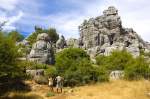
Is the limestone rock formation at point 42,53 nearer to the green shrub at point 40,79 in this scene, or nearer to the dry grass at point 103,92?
the green shrub at point 40,79

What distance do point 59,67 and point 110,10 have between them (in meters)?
71.7

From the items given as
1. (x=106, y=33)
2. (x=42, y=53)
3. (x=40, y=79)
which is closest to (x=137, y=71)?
(x=40, y=79)

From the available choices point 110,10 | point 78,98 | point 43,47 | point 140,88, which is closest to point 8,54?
point 78,98

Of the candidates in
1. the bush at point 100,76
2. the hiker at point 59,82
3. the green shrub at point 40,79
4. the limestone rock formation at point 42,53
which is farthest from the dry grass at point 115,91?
the limestone rock formation at point 42,53

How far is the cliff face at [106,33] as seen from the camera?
309 ft

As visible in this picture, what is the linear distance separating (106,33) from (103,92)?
227 ft

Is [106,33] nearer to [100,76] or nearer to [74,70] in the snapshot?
[74,70]

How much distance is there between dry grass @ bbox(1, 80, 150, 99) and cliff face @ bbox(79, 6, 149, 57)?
56.6 m

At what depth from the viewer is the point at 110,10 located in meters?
106

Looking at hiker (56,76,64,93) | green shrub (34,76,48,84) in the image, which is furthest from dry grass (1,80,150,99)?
green shrub (34,76,48,84)

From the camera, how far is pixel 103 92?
3002 cm

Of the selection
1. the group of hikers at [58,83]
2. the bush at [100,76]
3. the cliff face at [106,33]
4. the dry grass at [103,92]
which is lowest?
the dry grass at [103,92]

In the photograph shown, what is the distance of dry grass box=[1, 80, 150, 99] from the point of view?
28969 mm

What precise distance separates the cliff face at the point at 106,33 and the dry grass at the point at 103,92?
2227 inches
